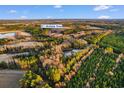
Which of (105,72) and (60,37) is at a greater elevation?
(60,37)

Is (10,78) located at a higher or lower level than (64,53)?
lower

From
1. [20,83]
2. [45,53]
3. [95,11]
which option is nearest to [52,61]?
[45,53]

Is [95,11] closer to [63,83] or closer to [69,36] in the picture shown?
[69,36]

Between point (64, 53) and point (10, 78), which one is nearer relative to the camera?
point (10, 78)

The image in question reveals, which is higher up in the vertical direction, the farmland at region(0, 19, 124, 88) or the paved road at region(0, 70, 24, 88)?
the farmland at region(0, 19, 124, 88)
